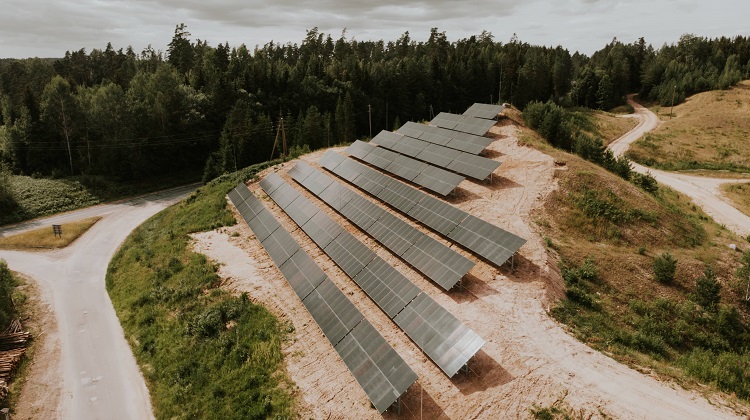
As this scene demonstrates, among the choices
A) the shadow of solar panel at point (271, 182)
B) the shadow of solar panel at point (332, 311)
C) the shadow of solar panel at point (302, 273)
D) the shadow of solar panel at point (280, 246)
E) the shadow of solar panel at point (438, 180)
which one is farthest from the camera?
the shadow of solar panel at point (271, 182)

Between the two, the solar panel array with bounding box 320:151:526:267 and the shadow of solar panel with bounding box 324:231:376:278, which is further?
the shadow of solar panel with bounding box 324:231:376:278

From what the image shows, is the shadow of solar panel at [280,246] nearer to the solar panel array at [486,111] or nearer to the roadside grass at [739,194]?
the solar panel array at [486,111]

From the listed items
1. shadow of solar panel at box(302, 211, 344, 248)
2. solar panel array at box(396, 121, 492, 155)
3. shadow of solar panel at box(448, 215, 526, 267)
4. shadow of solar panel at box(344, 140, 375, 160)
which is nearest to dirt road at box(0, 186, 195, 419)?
shadow of solar panel at box(302, 211, 344, 248)

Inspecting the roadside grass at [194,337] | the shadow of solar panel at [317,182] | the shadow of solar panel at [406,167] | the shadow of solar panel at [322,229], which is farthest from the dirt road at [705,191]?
the roadside grass at [194,337]

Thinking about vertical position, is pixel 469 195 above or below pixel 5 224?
above

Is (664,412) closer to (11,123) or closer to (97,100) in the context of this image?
(97,100)

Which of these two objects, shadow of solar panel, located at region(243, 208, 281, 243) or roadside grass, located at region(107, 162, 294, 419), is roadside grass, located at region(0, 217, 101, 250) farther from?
shadow of solar panel, located at region(243, 208, 281, 243)

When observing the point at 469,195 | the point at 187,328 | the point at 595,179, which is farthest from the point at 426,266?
the point at 595,179
